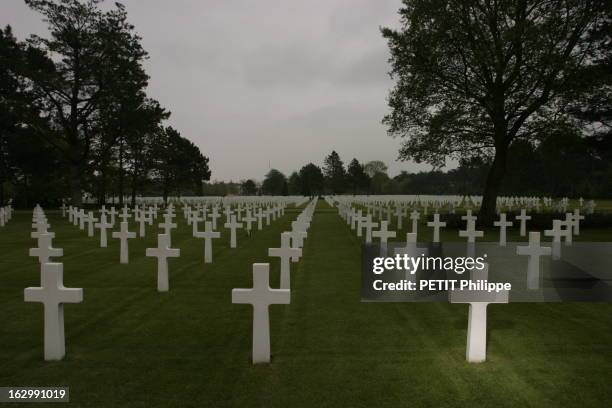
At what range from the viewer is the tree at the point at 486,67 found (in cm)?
1855

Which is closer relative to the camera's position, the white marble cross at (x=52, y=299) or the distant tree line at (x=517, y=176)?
the white marble cross at (x=52, y=299)

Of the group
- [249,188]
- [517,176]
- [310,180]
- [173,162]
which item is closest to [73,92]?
[173,162]

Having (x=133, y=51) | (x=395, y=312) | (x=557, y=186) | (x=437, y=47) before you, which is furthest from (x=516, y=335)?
(x=557, y=186)

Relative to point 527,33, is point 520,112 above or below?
below

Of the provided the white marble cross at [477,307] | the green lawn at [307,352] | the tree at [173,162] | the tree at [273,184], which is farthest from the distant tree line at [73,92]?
the tree at [273,184]

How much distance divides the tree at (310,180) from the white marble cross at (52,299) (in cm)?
10410

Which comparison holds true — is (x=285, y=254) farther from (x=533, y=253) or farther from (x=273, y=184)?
(x=273, y=184)

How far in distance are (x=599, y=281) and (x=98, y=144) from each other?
34990 mm

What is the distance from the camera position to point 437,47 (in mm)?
19734

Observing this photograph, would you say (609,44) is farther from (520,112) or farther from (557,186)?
(557,186)

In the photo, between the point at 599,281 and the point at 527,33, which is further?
the point at 527,33

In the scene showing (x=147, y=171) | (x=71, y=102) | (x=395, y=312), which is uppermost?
(x=71, y=102)

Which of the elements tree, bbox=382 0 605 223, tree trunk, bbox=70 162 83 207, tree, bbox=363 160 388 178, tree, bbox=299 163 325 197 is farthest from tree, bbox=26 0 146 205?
tree, bbox=363 160 388 178

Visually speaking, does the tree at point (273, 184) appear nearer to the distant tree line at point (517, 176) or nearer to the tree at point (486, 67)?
the distant tree line at point (517, 176)
